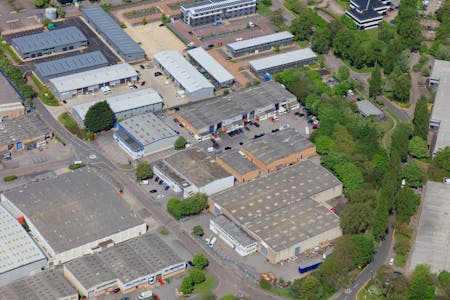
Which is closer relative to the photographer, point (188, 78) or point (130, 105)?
point (130, 105)

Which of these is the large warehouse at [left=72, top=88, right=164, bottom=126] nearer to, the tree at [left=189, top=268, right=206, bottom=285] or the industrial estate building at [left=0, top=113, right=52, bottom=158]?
the industrial estate building at [left=0, top=113, right=52, bottom=158]

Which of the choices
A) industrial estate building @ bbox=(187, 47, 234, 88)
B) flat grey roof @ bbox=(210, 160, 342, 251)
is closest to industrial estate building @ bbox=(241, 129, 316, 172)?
flat grey roof @ bbox=(210, 160, 342, 251)

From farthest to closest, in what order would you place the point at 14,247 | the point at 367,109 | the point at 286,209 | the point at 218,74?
the point at 218,74 → the point at 367,109 → the point at 286,209 → the point at 14,247

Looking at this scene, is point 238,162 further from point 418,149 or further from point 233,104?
point 418,149

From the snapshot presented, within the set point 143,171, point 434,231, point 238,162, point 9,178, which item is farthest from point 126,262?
point 434,231

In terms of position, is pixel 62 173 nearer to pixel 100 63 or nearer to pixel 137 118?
pixel 137 118
